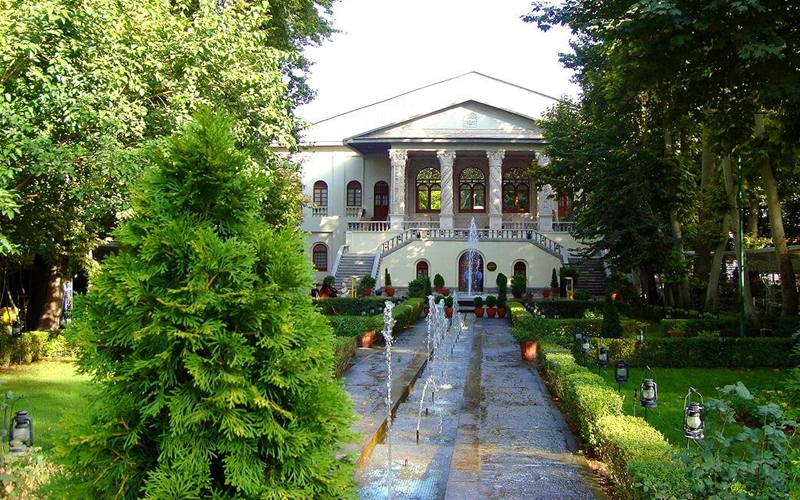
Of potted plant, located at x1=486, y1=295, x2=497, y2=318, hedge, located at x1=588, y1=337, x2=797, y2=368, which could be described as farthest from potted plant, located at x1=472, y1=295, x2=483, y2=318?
hedge, located at x1=588, y1=337, x2=797, y2=368

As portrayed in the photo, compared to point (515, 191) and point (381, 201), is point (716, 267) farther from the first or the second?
point (381, 201)

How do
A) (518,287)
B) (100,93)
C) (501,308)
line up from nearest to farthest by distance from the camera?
1. (100,93)
2. (501,308)
3. (518,287)

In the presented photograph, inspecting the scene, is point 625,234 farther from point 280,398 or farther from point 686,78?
point 280,398

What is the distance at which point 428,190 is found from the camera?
43.5m

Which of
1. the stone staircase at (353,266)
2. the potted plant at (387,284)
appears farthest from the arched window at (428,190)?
the potted plant at (387,284)

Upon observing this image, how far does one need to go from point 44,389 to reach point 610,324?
11552 millimetres

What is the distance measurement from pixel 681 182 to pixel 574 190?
3905 mm

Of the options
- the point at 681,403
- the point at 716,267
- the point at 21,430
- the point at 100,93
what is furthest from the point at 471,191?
the point at 21,430

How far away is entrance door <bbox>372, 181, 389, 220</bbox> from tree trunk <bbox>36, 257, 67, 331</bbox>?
27757 millimetres

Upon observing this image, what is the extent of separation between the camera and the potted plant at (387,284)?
32.8 meters

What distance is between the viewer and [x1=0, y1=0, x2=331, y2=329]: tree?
8844 mm

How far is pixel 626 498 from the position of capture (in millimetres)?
5672

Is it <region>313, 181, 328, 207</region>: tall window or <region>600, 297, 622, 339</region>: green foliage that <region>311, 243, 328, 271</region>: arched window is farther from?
<region>600, 297, 622, 339</region>: green foliage

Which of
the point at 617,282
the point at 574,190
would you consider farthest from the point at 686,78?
the point at 617,282
